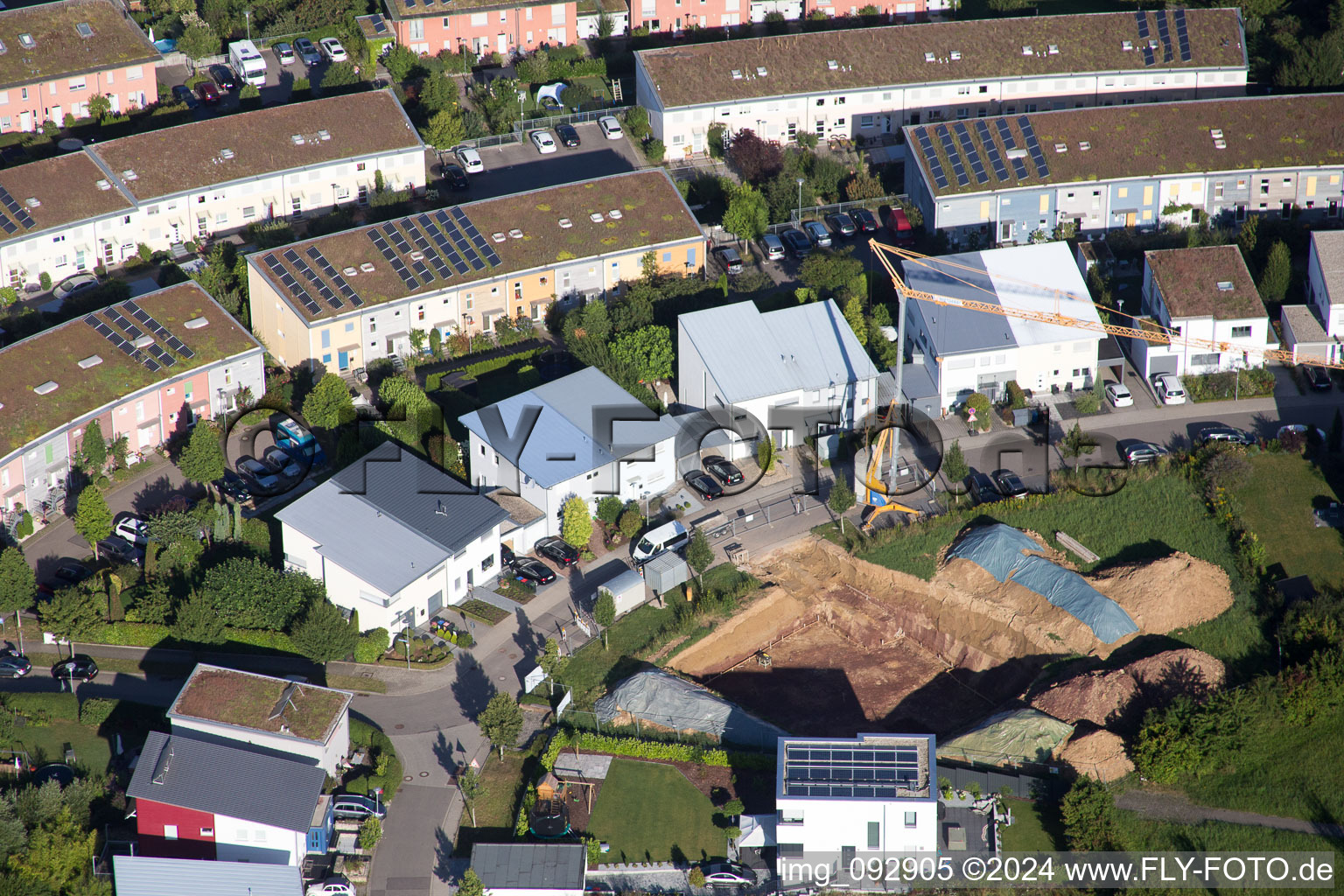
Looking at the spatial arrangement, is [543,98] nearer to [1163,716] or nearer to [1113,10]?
A: [1113,10]

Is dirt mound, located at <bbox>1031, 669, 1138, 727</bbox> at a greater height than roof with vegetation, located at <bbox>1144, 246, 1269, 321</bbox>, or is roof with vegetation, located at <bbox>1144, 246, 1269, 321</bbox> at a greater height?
roof with vegetation, located at <bbox>1144, 246, 1269, 321</bbox>

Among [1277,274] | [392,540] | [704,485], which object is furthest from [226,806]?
[1277,274]

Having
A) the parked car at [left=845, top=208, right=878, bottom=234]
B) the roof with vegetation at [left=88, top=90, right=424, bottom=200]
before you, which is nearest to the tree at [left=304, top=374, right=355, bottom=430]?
the roof with vegetation at [left=88, top=90, right=424, bottom=200]

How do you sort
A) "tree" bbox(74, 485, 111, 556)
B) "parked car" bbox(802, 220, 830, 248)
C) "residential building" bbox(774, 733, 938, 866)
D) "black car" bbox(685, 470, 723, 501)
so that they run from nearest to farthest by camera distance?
"residential building" bbox(774, 733, 938, 866)
"tree" bbox(74, 485, 111, 556)
"black car" bbox(685, 470, 723, 501)
"parked car" bbox(802, 220, 830, 248)

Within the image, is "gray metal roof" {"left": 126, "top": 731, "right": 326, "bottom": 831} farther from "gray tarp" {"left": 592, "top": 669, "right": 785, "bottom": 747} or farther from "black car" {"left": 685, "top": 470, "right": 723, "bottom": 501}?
"black car" {"left": 685, "top": 470, "right": 723, "bottom": 501}

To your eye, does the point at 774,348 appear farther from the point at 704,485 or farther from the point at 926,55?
the point at 926,55

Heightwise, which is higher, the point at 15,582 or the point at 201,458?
the point at 201,458
